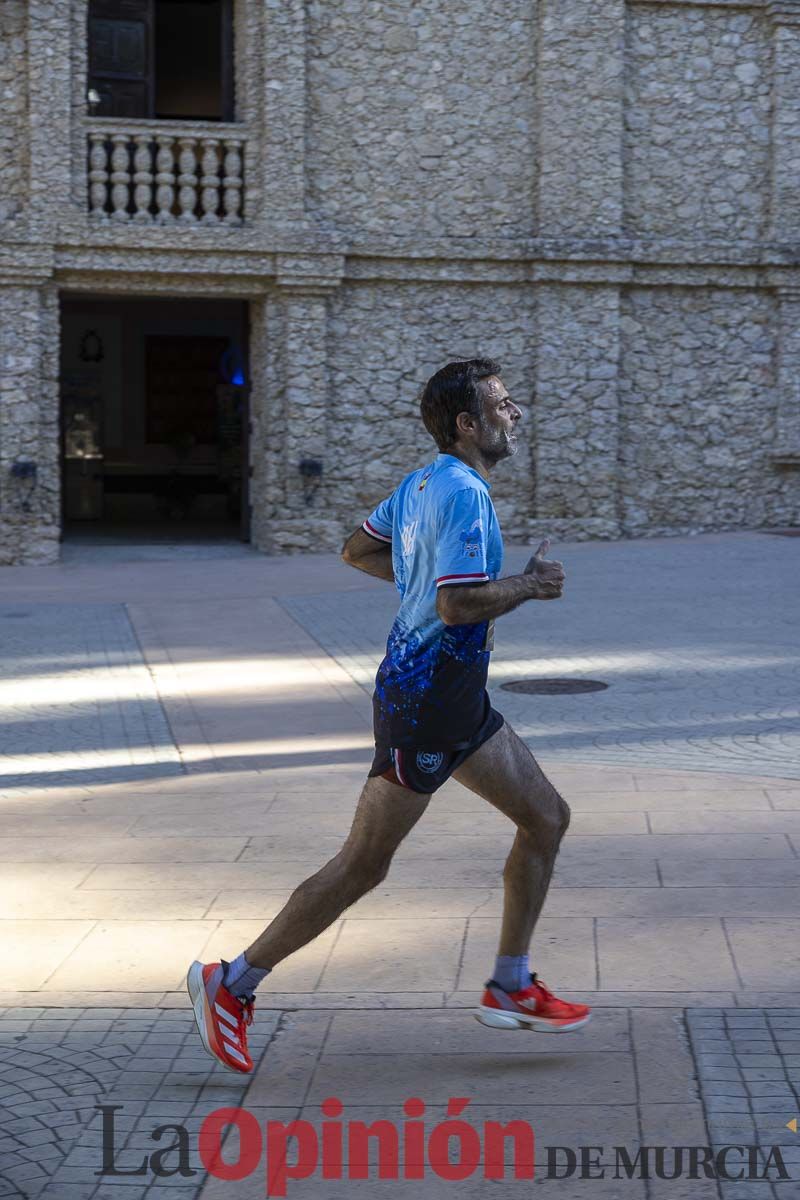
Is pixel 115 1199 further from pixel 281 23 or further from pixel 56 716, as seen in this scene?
pixel 281 23

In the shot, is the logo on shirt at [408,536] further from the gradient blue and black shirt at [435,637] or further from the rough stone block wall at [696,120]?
the rough stone block wall at [696,120]

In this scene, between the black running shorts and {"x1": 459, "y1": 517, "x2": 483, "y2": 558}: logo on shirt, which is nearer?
{"x1": 459, "y1": 517, "x2": 483, "y2": 558}: logo on shirt

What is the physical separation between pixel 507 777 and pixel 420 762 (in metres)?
0.25

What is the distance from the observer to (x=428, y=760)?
377 cm

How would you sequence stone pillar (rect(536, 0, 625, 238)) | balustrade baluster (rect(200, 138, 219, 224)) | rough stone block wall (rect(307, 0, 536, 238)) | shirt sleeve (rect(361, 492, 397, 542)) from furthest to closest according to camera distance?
1. stone pillar (rect(536, 0, 625, 238))
2. rough stone block wall (rect(307, 0, 536, 238))
3. balustrade baluster (rect(200, 138, 219, 224))
4. shirt sleeve (rect(361, 492, 397, 542))

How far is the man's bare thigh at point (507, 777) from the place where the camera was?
385 cm

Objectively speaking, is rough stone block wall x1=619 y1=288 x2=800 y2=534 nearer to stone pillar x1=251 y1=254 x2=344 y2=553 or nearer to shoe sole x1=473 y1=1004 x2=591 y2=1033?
stone pillar x1=251 y1=254 x2=344 y2=553

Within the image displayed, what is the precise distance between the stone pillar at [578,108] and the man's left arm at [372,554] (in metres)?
15.3

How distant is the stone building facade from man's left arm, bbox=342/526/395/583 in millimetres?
14171

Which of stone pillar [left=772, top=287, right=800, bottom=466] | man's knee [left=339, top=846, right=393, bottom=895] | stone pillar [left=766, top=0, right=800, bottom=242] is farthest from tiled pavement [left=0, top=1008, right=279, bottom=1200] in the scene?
stone pillar [left=766, top=0, right=800, bottom=242]

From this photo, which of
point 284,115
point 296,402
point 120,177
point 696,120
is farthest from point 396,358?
point 696,120

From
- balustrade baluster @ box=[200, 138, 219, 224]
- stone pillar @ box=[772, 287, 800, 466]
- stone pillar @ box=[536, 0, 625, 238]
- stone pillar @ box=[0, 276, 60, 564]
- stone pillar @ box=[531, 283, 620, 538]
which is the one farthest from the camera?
stone pillar @ box=[772, 287, 800, 466]

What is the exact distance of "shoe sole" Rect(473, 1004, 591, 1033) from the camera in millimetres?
3932

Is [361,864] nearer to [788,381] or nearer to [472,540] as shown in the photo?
[472,540]
